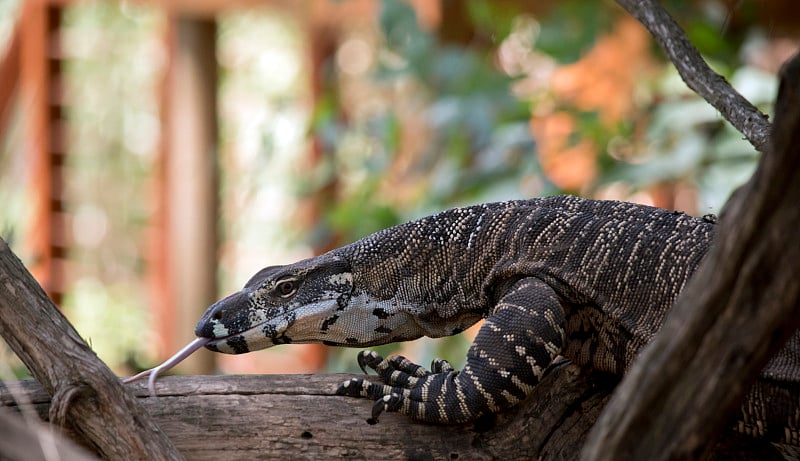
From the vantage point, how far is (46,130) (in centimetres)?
812

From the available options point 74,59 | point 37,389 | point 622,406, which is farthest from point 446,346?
point 74,59

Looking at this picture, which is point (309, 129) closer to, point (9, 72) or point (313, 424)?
point (9, 72)

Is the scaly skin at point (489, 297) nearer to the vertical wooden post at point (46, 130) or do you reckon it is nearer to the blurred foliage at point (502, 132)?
the blurred foliage at point (502, 132)

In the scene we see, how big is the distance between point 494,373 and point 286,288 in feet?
2.34

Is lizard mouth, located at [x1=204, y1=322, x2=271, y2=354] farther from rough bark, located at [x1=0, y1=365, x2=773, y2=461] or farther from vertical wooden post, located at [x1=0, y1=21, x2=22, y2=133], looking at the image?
vertical wooden post, located at [x1=0, y1=21, x2=22, y2=133]

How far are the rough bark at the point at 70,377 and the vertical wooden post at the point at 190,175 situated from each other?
4982 mm

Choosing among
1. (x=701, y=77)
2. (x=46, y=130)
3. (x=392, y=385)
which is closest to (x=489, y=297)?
(x=392, y=385)

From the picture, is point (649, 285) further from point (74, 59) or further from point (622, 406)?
point (74, 59)

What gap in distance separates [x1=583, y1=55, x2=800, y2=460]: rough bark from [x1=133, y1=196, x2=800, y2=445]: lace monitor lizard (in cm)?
120

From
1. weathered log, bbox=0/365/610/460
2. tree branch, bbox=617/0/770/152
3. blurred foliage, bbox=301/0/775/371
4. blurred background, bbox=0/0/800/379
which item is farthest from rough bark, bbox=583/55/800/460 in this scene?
blurred foliage, bbox=301/0/775/371

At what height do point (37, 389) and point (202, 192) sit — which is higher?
point (202, 192)

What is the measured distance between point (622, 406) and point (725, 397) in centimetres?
15

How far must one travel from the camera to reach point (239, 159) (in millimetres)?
10250

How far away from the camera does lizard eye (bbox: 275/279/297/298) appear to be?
282 cm
